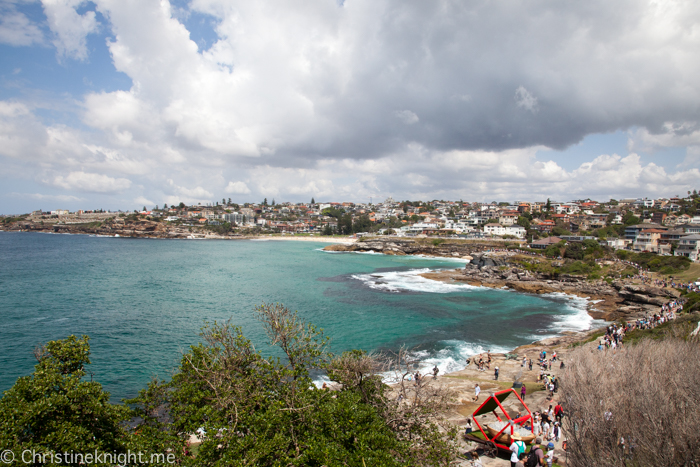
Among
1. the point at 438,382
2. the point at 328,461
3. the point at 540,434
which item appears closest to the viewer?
the point at 328,461

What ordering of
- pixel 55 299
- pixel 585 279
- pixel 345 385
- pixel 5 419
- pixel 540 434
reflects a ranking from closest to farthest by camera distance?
pixel 5 419 → pixel 345 385 → pixel 540 434 → pixel 55 299 → pixel 585 279

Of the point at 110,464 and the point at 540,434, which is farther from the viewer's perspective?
the point at 540,434

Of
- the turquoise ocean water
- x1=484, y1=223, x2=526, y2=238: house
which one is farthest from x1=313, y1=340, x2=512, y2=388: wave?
x1=484, y1=223, x2=526, y2=238: house

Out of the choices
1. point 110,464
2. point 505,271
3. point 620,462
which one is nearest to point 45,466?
point 110,464

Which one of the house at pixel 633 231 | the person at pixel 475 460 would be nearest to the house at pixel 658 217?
the house at pixel 633 231

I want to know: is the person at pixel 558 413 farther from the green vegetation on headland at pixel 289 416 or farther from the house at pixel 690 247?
the house at pixel 690 247

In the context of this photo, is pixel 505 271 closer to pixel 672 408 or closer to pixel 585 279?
pixel 585 279

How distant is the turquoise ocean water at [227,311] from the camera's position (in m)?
23.5

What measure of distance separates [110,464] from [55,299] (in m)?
39.4

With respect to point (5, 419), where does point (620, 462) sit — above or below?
below

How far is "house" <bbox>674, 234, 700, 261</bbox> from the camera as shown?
55.5 metres

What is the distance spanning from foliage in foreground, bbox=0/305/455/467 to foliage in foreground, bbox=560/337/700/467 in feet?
12.2

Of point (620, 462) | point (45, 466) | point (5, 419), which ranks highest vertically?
point (5, 419)

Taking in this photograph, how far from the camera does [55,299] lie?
36281 mm
